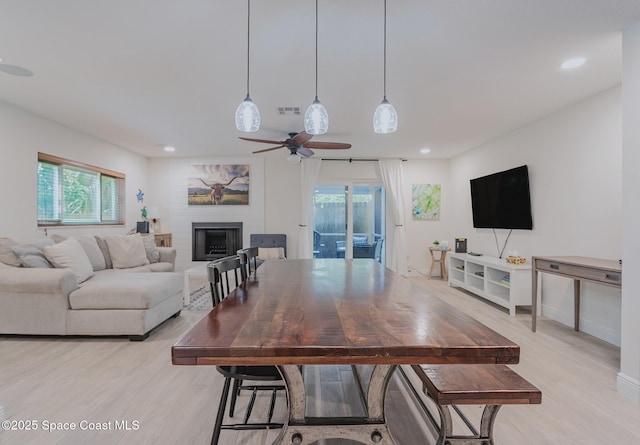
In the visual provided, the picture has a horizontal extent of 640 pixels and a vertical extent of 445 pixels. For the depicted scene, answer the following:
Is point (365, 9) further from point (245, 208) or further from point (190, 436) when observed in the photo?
point (245, 208)

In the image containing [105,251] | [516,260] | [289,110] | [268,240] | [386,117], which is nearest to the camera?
[386,117]

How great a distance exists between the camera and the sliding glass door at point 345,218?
636 centimetres

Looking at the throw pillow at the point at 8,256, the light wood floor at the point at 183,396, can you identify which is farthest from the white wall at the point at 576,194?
the throw pillow at the point at 8,256

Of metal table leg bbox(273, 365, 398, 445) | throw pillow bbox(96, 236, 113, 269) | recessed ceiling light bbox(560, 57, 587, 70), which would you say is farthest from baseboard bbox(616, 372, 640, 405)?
throw pillow bbox(96, 236, 113, 269)

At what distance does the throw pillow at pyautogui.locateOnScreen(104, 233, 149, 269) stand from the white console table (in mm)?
4642

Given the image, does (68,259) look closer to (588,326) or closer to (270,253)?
(270,253)

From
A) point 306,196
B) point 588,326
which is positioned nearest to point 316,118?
point 588,326

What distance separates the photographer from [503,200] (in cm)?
442

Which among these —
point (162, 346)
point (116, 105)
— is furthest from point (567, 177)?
point (116, 105)

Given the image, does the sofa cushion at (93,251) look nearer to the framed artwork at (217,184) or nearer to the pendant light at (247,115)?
the framed artwork at (217,184)

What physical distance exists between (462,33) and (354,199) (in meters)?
4.35

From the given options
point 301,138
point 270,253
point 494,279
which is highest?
point 301,138

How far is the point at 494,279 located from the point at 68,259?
16.6 ft

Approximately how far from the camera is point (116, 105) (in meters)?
3.44
